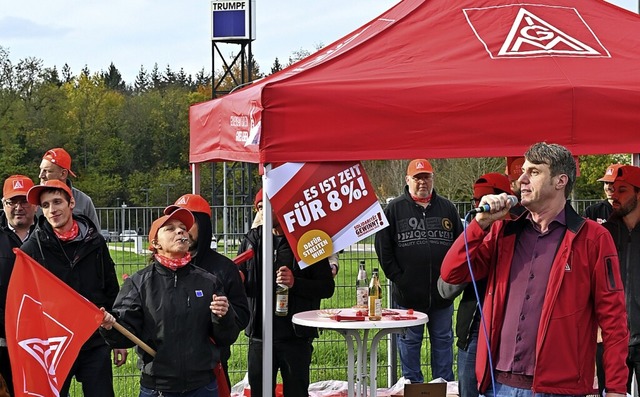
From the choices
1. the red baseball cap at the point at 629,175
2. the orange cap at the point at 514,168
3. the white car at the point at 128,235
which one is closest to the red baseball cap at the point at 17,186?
the white car at the point at 128,235

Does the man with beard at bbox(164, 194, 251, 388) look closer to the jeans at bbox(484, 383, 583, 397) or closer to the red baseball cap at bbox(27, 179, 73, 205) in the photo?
the red baseball cap at bbox(27, 179, 73, 205)

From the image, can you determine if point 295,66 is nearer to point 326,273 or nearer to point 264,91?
point 264,91

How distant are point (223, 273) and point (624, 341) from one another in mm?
2620

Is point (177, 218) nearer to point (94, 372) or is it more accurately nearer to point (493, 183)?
point (94, 372)

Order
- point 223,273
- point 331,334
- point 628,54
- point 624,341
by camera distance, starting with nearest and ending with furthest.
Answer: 1. point 624,341
2. point 223,273
3. point 628,54
4. point 331,334

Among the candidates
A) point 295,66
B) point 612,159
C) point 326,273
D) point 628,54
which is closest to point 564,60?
point 628,54

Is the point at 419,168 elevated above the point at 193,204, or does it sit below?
above

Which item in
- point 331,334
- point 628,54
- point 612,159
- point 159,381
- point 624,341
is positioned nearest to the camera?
point 624,341

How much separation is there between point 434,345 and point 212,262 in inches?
115

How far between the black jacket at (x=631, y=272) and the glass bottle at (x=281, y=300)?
2.32m

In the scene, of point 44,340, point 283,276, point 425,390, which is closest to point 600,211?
point 425,390

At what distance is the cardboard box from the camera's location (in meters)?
7.14

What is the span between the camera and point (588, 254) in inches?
171

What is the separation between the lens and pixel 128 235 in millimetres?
9969
